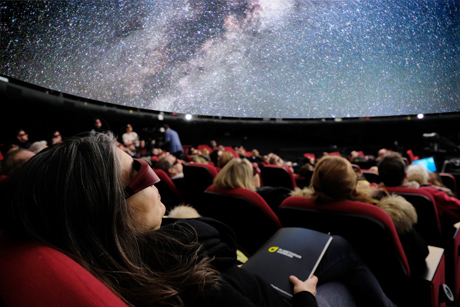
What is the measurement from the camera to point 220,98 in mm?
1854

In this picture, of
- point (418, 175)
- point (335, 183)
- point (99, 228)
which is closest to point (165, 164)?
point (335, 183)

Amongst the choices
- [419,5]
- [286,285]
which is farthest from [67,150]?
[419,5]

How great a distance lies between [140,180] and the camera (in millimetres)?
562

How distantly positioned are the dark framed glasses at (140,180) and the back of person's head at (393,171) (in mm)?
1806

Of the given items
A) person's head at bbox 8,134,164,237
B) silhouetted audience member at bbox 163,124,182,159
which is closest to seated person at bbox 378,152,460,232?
person's head at bbox 8,134,164,237

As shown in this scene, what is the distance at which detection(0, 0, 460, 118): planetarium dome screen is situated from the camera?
1244 mm

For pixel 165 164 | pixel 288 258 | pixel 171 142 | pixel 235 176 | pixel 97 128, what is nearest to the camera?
pixel 288 258

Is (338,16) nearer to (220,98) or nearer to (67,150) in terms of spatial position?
(220,98)

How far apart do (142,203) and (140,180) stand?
0.20 feet

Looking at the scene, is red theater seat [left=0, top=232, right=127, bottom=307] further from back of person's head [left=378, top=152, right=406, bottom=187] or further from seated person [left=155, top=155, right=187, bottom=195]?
seated person [left=155, top=155, right=187, bottom=195]

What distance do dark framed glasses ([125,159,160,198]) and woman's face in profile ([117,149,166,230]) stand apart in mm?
21

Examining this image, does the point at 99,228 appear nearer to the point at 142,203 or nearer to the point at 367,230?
the point at 142,203

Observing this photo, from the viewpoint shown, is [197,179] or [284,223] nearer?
[284,223]

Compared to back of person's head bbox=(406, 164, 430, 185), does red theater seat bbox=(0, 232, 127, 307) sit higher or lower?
higher
